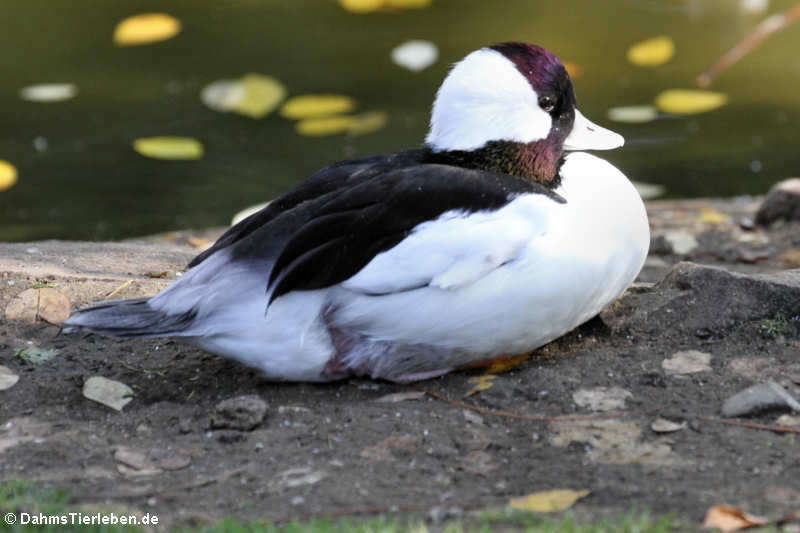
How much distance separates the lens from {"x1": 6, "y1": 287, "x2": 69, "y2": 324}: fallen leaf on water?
3486 millimetres

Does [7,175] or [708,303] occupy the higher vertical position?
[708,303]

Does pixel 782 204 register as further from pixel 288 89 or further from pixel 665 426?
pixel 288 89

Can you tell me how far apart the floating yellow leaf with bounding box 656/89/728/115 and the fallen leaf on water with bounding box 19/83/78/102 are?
3.44 m

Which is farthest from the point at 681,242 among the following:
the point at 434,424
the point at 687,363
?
the point at 434,424

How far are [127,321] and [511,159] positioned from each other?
115 cm

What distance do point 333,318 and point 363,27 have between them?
480 cm

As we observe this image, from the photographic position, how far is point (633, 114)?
20.6 ft

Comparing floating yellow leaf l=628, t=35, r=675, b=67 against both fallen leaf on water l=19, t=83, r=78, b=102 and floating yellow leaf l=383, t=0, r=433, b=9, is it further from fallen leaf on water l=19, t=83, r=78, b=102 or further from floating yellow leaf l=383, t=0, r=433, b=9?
fallen leaf on water l=19, t=83, r=78, b=102

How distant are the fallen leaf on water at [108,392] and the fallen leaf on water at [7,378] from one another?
208 mm

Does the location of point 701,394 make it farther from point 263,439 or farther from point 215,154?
point 215,154

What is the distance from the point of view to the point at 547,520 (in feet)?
7.38

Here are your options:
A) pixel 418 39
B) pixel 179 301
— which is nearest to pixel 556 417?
pixel 179 301

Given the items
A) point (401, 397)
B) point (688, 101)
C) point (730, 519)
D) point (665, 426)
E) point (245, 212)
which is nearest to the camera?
point (730, 519)

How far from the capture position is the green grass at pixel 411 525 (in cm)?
220
